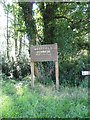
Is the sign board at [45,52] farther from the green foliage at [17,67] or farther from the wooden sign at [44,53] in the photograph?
the green foliage at [17,67]

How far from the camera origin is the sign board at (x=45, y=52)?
2.94 m

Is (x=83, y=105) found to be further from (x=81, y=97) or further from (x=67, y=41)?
(x=67, y=41)

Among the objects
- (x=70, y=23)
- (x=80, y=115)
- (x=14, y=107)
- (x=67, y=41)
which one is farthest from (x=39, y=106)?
(x=70, y=23)

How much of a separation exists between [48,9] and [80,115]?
1.25m

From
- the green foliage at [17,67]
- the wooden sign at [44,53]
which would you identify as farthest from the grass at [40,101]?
the wooden sign at [44,53]

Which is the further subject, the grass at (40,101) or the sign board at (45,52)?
the sign board at (45,52)

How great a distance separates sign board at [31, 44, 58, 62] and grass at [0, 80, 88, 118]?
0.31m

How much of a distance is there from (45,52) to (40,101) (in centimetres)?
60

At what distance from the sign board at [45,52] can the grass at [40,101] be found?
0.31 meters

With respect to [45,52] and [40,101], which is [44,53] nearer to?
[45,52]

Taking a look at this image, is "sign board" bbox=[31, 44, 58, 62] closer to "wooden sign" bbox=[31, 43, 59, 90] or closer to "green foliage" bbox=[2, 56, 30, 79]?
"wooden sign" bbox=[31, 43, 59, 90]

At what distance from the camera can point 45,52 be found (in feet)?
9.68

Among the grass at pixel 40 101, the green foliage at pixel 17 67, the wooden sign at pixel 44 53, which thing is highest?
the wooden sign at pixel 44 53

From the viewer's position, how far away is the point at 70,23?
3033mm
